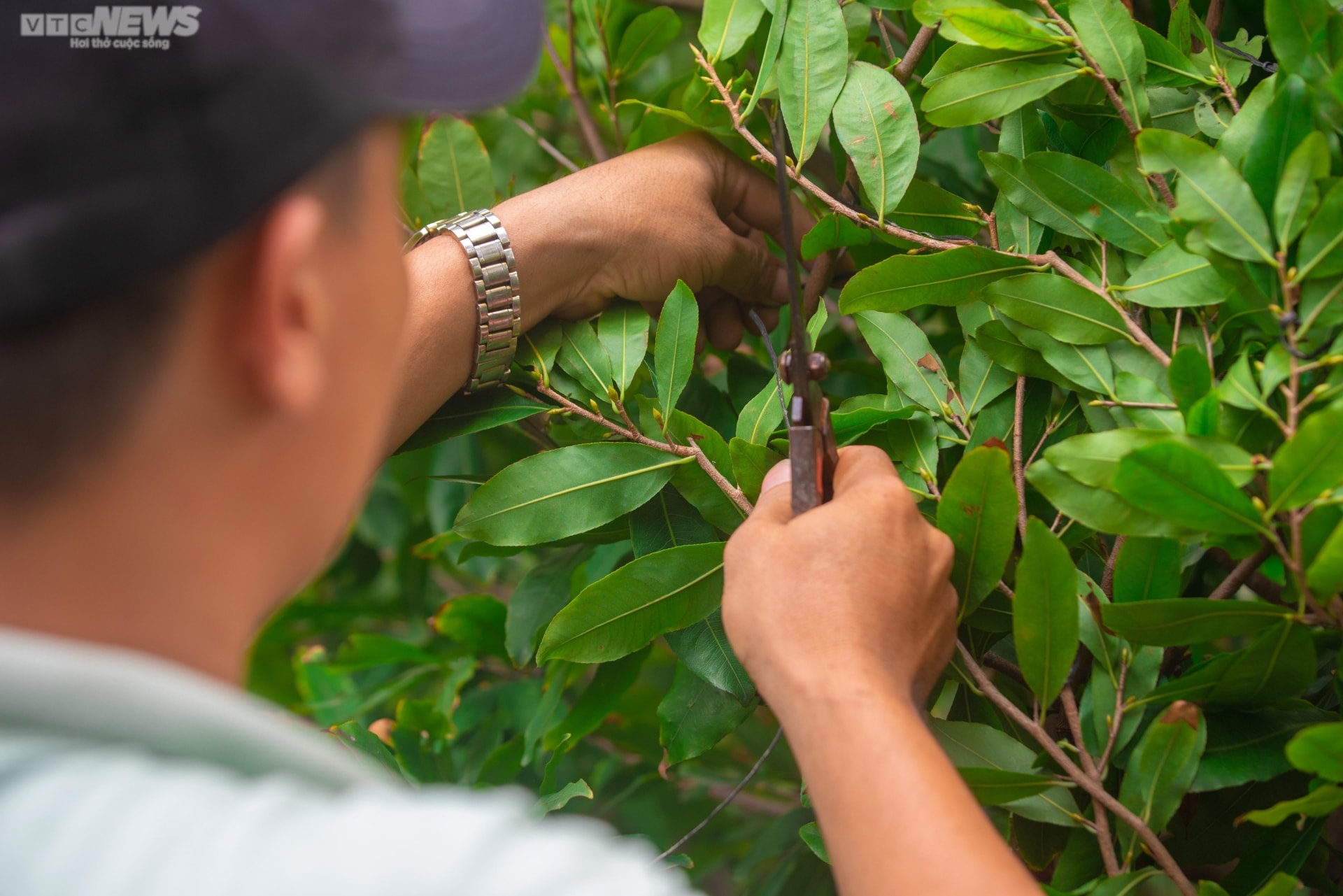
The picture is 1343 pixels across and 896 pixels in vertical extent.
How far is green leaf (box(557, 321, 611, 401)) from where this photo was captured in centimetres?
78

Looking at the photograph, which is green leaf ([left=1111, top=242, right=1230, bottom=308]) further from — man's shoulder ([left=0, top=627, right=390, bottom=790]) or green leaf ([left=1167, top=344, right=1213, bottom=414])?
man's shoulder ([left=0, top=627, right=390, bottom=790])

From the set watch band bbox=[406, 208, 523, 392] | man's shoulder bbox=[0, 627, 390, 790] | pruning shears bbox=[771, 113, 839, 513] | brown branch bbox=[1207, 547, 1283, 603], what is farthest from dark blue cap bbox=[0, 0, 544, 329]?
brown branch bbox=[1207, 547, 1283, 603]

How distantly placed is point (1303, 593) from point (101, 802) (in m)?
0.55

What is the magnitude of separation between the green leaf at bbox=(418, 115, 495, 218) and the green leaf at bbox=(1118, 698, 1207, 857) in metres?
0.64

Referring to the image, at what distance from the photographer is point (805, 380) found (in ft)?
2.01

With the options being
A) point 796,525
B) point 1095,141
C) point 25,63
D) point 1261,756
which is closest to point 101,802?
point 25,63

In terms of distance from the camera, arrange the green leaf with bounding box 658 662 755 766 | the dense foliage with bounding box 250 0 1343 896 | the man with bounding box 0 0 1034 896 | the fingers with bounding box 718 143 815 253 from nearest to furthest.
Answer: the man with bounding box 0 0 1034 896 → the dense foliage with bounding box 250 0 1343 896 → the green leaf with bounding box 658 662 755 766 → the fingers with bounding box 718 143 815 253

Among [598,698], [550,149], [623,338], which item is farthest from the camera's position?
[550,149]

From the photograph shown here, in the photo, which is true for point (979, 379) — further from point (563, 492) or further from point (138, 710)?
point (138, 710)

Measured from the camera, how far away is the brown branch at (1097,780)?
62 centimetres

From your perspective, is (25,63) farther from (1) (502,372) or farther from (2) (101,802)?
(1) (502,372)

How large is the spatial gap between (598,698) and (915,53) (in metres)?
0.60

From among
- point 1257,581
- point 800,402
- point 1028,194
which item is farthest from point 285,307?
point 1257,581

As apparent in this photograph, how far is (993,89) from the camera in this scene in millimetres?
Result: 695
